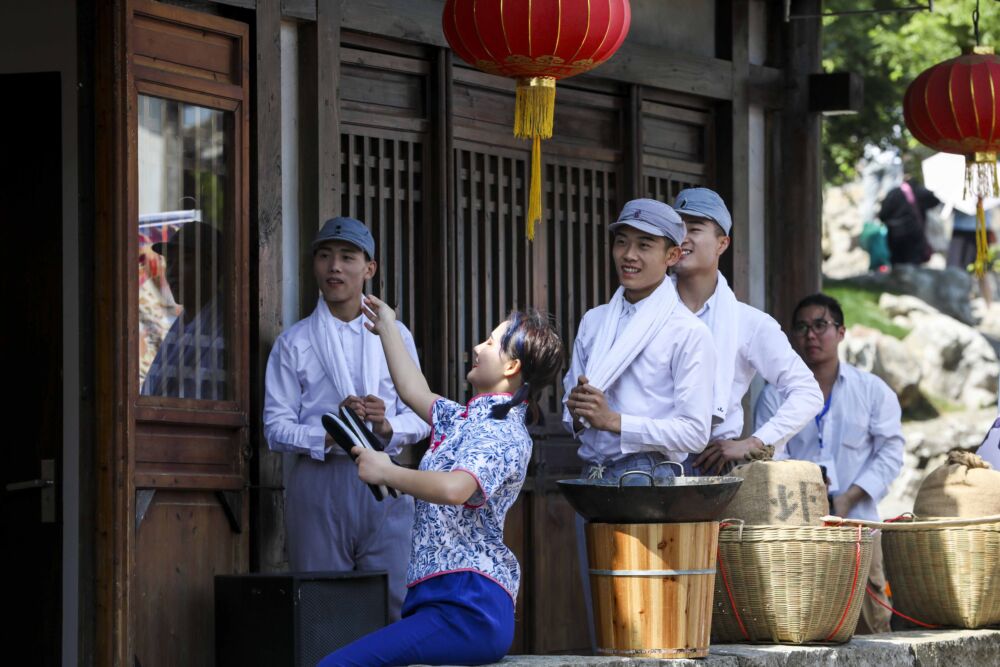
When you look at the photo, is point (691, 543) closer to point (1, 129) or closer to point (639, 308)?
point (639, 308)

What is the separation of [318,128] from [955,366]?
15.7 m

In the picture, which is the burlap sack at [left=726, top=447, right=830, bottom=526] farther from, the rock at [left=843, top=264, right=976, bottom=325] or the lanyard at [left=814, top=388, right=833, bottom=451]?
the rock at [left=843, top=264, right=976, bottom=325]

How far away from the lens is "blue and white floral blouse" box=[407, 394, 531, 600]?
497 cm

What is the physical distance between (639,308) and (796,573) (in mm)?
1144

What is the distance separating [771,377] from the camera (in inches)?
273

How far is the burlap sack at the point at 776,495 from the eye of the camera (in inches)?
252

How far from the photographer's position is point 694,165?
8.79 meters

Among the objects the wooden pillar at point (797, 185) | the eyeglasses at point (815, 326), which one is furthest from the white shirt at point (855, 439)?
the wooden pillar at point (797, 185)

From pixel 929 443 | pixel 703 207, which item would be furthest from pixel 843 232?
pixel 703 207

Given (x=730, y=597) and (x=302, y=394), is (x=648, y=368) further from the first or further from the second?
(x=302, y=394)

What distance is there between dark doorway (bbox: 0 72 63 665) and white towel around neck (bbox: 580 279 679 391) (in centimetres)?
212

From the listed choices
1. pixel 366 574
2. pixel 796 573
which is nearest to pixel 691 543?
pixel 796 573

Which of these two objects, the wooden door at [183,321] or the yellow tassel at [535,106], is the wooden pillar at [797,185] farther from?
the wooden door at [183,321]

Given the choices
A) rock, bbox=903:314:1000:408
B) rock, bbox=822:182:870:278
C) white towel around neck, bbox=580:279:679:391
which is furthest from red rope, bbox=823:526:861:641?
rock, bbox=822:182:870:278
